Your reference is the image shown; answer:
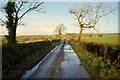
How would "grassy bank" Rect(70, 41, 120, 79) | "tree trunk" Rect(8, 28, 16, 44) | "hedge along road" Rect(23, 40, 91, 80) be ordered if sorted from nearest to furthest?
"grassy bank" Rect(70, 41, 120, 79) < "hedge along road" Rect(23, 40, 91, 80) < "tree trunk" Rect(8, 28, 16, 44)

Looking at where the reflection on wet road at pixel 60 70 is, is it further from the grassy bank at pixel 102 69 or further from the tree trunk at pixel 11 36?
the tree trunk at pixel 11 36

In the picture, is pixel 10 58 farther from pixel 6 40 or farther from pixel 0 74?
pixel 6 40

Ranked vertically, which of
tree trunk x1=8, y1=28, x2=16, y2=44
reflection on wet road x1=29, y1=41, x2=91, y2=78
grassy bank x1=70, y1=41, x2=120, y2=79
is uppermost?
tree trunk x1=8, y1=28, x2=16, y2=44

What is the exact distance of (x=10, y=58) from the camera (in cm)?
732

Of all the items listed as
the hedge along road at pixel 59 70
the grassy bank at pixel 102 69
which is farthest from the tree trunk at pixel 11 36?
the grassy bank at pixel 102 69

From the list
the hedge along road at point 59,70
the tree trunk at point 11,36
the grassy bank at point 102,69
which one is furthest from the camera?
the tree trunk at point 11,36

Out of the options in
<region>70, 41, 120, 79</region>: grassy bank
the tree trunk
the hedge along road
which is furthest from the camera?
the tree trunk

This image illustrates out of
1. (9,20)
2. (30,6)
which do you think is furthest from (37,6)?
(9,20)

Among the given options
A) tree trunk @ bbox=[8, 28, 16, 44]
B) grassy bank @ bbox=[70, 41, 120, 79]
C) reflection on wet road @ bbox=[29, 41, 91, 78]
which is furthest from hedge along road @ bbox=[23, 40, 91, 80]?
tree trunk @ bbox=[8, 28, 16, 44]

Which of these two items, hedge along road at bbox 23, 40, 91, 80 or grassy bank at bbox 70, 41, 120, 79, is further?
hedge along road at bbox 23, 40, 91, 80

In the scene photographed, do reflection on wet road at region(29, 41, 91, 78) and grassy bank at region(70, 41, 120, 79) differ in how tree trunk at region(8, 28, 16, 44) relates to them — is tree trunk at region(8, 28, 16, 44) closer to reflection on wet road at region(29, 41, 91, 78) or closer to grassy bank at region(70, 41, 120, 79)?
reflection on wet road at region(29, 41, 91, 78)

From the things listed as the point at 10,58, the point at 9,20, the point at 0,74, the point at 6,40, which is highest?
the point at 9,20

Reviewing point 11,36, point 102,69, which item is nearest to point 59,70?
point 102,69

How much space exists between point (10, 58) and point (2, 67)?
122cm
